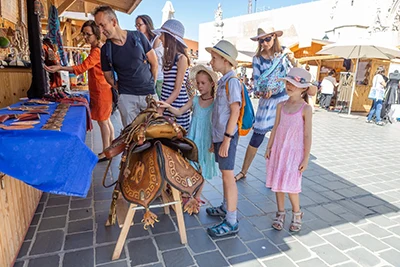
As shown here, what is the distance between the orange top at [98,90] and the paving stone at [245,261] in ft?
8.33

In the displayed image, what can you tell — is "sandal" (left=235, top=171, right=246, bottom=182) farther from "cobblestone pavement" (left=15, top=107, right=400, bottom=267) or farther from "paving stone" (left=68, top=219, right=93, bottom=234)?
"paving stone" (left=68, top=219, right=93, bottom=234)

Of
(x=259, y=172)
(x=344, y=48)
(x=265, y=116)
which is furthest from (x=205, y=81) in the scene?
(x=344, y=48)

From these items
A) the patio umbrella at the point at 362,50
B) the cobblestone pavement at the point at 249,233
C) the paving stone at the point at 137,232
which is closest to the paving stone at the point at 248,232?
the cobblestone pavement at the point at 249,233

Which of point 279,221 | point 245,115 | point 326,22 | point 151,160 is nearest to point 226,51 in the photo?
point 245,115

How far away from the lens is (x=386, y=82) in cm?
913

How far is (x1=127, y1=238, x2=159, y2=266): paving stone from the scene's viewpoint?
6.34 feet

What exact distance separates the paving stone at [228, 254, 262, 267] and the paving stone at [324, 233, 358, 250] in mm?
734

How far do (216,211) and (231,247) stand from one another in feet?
1.62

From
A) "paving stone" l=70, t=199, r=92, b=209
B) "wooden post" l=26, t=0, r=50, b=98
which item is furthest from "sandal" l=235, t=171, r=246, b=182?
"wooden post" l=26, t=0, r=50, b=98

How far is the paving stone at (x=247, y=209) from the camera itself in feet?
8.72

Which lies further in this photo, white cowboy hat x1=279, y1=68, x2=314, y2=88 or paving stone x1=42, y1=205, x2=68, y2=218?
paving stone x1=42, y1=205, x2=68, y2=218

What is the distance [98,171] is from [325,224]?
2761 millimetres

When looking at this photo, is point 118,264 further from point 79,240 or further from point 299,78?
point 299,78

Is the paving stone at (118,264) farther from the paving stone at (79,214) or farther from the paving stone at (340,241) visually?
the paving stone at (340,241)
